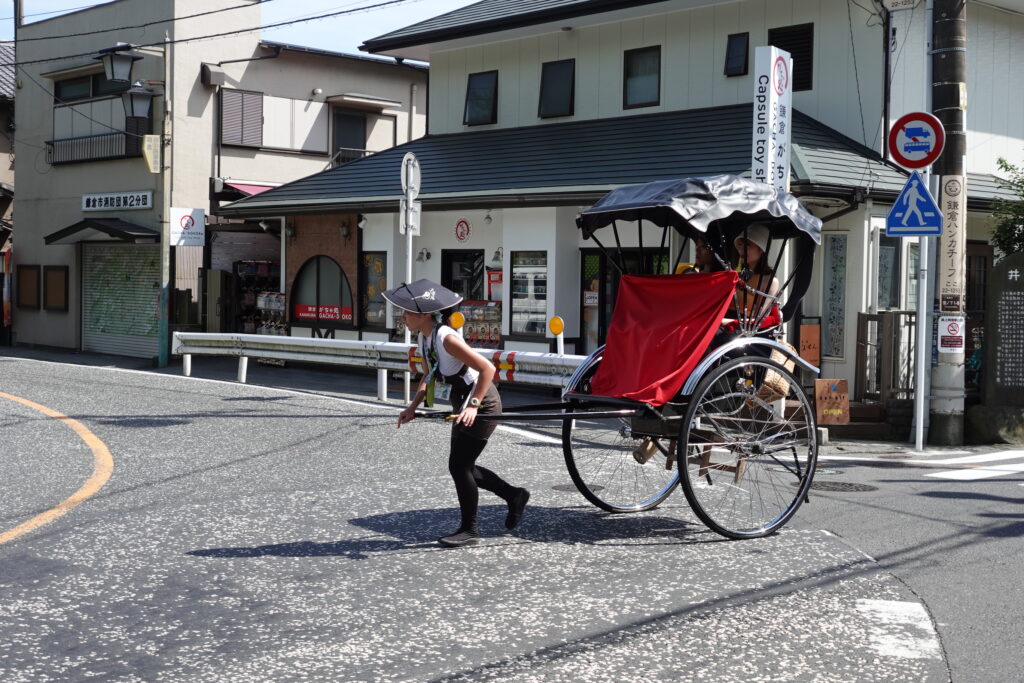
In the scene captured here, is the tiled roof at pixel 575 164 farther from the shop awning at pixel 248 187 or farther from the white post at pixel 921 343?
the shop awning at pixel 248 187

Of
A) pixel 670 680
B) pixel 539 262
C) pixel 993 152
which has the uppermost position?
pixel 993 152

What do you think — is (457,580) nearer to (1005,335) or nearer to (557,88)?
(1005,335)

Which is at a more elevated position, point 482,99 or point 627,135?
point 482,99

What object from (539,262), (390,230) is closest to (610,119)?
(539,262)

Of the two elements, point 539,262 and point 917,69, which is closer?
point 917,69

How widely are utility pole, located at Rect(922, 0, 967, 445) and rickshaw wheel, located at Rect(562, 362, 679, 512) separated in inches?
160

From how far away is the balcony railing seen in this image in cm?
2511

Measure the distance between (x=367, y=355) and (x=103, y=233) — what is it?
42.8ft

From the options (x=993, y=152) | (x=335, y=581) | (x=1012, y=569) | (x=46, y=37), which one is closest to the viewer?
(x=335, y=581)

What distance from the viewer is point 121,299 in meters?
26.6

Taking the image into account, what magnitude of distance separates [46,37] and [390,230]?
46.2 feet

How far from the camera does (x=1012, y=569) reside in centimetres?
617

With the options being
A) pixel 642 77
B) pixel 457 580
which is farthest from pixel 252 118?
pixel 457 580

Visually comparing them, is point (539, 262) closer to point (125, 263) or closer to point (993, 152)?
point (993, 152)
